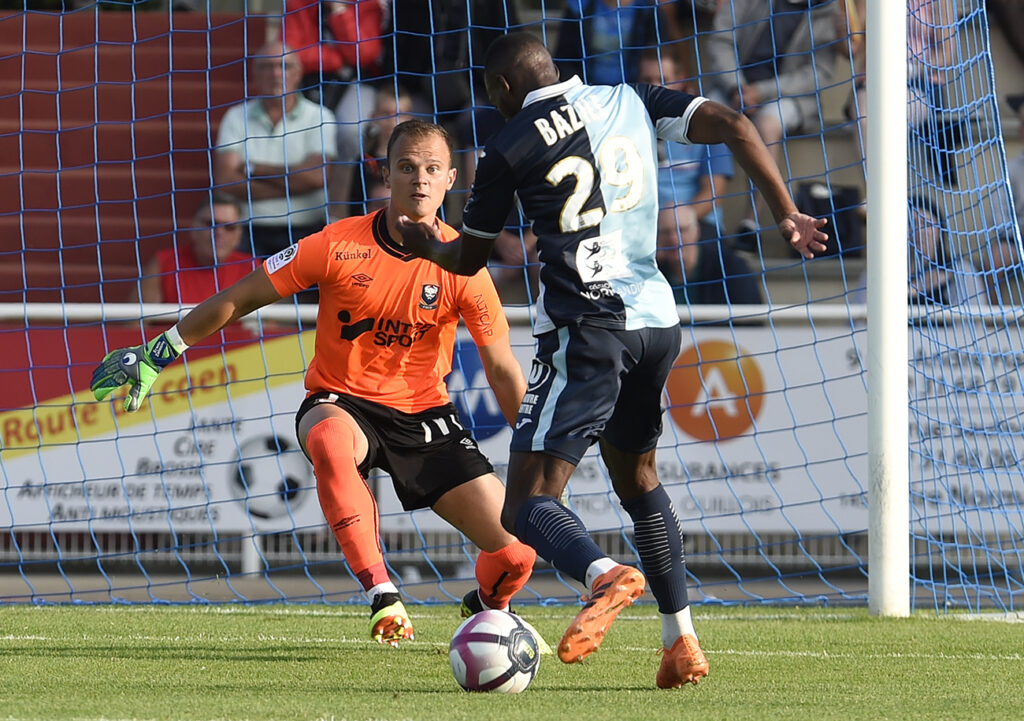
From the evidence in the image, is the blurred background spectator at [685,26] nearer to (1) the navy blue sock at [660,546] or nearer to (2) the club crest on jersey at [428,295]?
(2) the club crest on jersey at [428,295]

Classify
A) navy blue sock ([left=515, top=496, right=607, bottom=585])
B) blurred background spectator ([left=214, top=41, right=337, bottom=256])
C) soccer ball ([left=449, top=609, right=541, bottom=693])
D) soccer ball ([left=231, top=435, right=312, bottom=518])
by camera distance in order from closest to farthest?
navy blue sock ([left=515, top=496, right=607, bottom=585])
soccer ball ([left=449, top=609, right=541, bottom=693])
soccer ball ([left=231, top=435, right=312, bottom=518])
blurred background spectator ([left=214, top=41, right=337, bottom=256])

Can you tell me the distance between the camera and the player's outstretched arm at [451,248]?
4.12 meters

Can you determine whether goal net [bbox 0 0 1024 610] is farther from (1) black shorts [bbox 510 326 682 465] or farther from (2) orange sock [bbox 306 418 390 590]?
(1) black shorts [bbox 510 326 682 465]

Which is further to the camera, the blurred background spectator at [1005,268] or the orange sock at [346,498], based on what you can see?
the blurred background spectator at [1005,268]

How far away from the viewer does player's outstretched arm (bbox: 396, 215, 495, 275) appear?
4.12 m

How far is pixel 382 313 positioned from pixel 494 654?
1731mm

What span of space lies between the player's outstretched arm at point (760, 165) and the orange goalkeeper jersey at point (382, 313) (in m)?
1.42

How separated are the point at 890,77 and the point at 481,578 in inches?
115

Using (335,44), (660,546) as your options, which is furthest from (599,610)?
(335,44)

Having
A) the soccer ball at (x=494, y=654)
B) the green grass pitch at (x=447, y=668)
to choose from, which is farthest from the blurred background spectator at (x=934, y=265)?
the soccer ball at (x=494, y=654)

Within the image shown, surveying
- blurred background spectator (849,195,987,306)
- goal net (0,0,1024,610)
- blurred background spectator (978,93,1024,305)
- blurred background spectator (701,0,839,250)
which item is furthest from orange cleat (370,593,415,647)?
blurred background spectator (701,0,839,250)

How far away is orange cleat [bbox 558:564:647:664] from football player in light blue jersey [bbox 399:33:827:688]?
248 millimetres

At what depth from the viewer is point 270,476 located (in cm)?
840

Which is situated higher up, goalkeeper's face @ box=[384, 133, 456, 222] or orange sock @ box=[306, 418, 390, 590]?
goalkeeper's face @ box=[384, 133, 456, 222]
